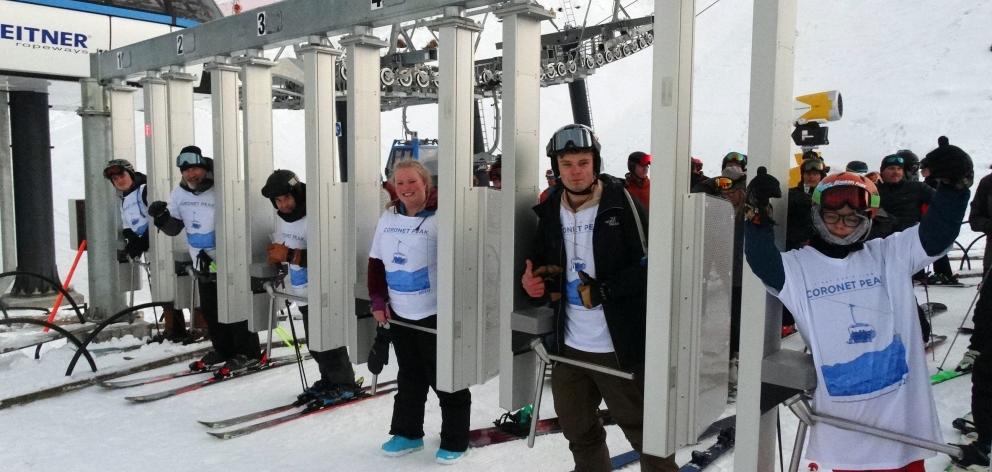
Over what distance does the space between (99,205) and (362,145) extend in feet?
14.0

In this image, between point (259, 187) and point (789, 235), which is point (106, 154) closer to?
point (259, 187)

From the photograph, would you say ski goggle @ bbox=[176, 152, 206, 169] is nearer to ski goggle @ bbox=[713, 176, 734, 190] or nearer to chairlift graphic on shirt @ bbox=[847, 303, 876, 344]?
ski goggle @ bbox=[713, 176, 734, 190]

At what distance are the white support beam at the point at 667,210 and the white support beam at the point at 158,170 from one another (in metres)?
5.26

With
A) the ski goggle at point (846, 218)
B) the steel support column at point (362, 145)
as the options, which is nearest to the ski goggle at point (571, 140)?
the ski goggle at point (846, 218)

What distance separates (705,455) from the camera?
383 cm

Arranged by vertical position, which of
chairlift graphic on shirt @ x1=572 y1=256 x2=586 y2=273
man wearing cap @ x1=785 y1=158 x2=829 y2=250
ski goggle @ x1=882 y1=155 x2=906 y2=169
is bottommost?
chairlift graphic on shirt @ x1=572 y1=256 x2=586 y2=273

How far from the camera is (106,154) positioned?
7223 mm

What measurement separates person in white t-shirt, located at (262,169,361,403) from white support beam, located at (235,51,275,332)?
37 centimetres

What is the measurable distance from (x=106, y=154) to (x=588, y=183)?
624cm

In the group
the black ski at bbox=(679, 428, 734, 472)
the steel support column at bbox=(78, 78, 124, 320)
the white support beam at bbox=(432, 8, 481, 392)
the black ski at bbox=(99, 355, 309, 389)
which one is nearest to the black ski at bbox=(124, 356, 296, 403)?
the black ski at bbox=(99, 355, 309, 389)

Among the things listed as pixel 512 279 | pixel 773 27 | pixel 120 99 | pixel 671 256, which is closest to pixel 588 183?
pixel 671 256

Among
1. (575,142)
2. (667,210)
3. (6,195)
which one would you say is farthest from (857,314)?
(6,195)

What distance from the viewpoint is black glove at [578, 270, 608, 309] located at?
284 centimetres

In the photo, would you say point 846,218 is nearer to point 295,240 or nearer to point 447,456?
point 447,456
